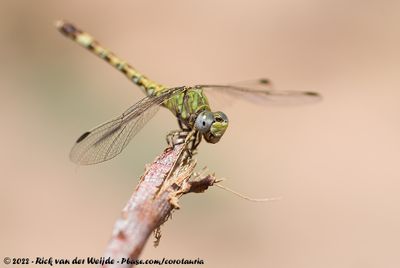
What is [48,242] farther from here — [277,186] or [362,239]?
[362,239]

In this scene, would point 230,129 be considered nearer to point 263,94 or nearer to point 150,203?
point 263,94

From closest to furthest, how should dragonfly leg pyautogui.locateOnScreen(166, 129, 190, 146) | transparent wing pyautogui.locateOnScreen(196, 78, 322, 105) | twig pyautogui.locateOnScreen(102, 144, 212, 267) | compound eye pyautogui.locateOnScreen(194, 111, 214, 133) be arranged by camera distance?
1. twig pyautogui.locateOnScreen(102, 144, 212, 267)
2. dragonfly leg pyautogui.locateOnScreen(166, 129, 190, 146)
3. compound eye pyautogui.locateOnScreen(194, 111, 214, 133)
4. transparent wing pyautogui.locateOnScreen(196, 78, 322, 105)

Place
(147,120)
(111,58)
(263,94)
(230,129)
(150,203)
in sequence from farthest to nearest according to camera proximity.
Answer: (230,129), (111,58), (263,94), (147,120), (150,203)

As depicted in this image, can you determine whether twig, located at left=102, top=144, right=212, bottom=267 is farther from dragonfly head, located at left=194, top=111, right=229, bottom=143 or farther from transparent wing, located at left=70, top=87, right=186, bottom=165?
dragonfly head, located at left=194, top=111, right=229, bottom=143

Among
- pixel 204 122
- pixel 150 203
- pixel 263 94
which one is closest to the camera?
pixel 150 203

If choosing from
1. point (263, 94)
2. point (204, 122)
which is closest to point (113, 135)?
point (204, 122)

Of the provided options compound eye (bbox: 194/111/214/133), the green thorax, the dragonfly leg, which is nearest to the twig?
the dragonfly leg

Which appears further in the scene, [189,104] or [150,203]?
[189,104]
